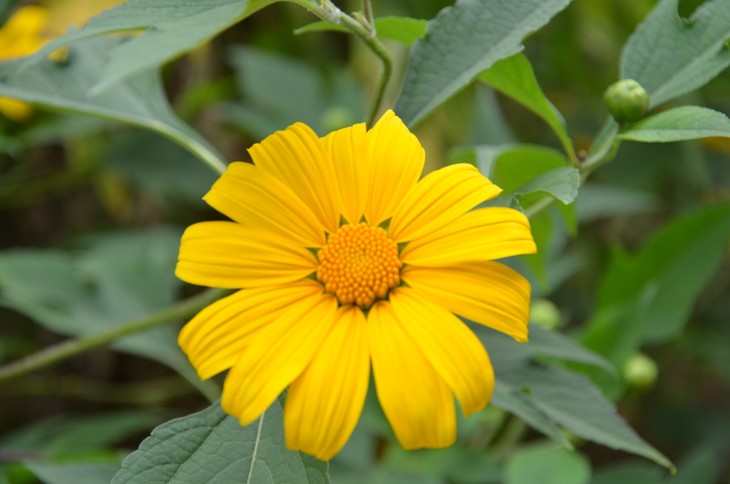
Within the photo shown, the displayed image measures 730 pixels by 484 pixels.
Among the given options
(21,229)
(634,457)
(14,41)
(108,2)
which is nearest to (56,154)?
(21,229)

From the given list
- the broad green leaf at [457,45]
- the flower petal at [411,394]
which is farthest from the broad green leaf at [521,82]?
the flower petal at [411,394]

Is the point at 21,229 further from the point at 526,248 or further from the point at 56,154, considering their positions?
the point at 526,248

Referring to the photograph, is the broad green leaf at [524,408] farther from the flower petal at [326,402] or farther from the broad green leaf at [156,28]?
the broad green leaf at [156,28]

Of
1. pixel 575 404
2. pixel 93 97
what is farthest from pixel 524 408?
pixel 93 97

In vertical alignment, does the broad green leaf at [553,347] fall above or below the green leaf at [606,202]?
above

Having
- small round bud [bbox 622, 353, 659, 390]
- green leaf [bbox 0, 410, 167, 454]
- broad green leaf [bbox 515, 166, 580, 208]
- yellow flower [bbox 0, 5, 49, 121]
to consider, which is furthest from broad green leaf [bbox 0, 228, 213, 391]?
broad green leaf [bbox 515, 166, 580, 208]

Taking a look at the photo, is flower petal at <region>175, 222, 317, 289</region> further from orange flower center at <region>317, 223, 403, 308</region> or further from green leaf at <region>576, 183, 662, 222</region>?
green leaf at <region>576, 183, 662, 222</region>

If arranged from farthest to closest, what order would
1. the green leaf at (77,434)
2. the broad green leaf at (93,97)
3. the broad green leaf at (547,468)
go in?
the green leaf at (77,434) → the broad green leaf at (547,468) → the broad green leaf at (93,97)

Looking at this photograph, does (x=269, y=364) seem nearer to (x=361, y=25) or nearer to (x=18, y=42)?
(x=361, y=25)
